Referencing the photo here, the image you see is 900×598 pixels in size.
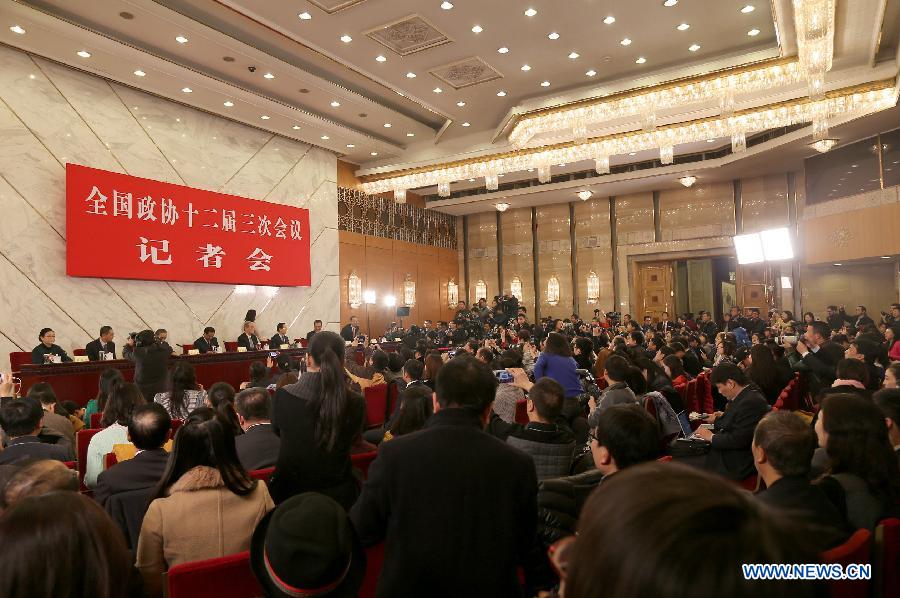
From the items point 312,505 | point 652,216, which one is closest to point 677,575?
point 312,505

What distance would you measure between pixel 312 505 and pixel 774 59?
10.5m

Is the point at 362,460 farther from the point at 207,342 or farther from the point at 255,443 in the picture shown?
the point at 207,342

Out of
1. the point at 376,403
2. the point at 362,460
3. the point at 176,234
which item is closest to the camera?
the point at 362,460

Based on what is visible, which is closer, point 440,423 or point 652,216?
point 440,423

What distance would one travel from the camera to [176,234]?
11250 mm

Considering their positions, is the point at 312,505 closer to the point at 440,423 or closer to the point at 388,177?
the point at 440,423

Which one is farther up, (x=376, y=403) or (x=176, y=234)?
(x=176, y=234)

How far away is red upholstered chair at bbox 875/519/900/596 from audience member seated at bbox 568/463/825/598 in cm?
152

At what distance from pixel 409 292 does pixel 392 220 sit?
87.8 inches

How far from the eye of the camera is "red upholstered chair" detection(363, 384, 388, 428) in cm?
564

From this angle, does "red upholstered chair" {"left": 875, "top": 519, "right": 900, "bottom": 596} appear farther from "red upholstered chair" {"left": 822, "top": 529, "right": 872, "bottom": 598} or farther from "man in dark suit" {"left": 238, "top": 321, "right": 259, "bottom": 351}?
"man in dark suit" {"left": 238, "top": 321, "right": 259, "bottom": 351}

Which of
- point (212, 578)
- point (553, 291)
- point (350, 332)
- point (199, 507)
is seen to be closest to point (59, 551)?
point (212, 578)

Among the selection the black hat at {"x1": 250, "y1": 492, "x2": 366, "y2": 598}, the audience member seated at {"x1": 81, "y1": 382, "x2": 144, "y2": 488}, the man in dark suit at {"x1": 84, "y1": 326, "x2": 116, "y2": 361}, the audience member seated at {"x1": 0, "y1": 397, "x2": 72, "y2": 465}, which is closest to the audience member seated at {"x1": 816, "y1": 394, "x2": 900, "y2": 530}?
the black hat at {"x1": 250, "y1": 492, "x2": 366, "y2": 598}

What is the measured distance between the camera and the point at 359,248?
16.4 metres
